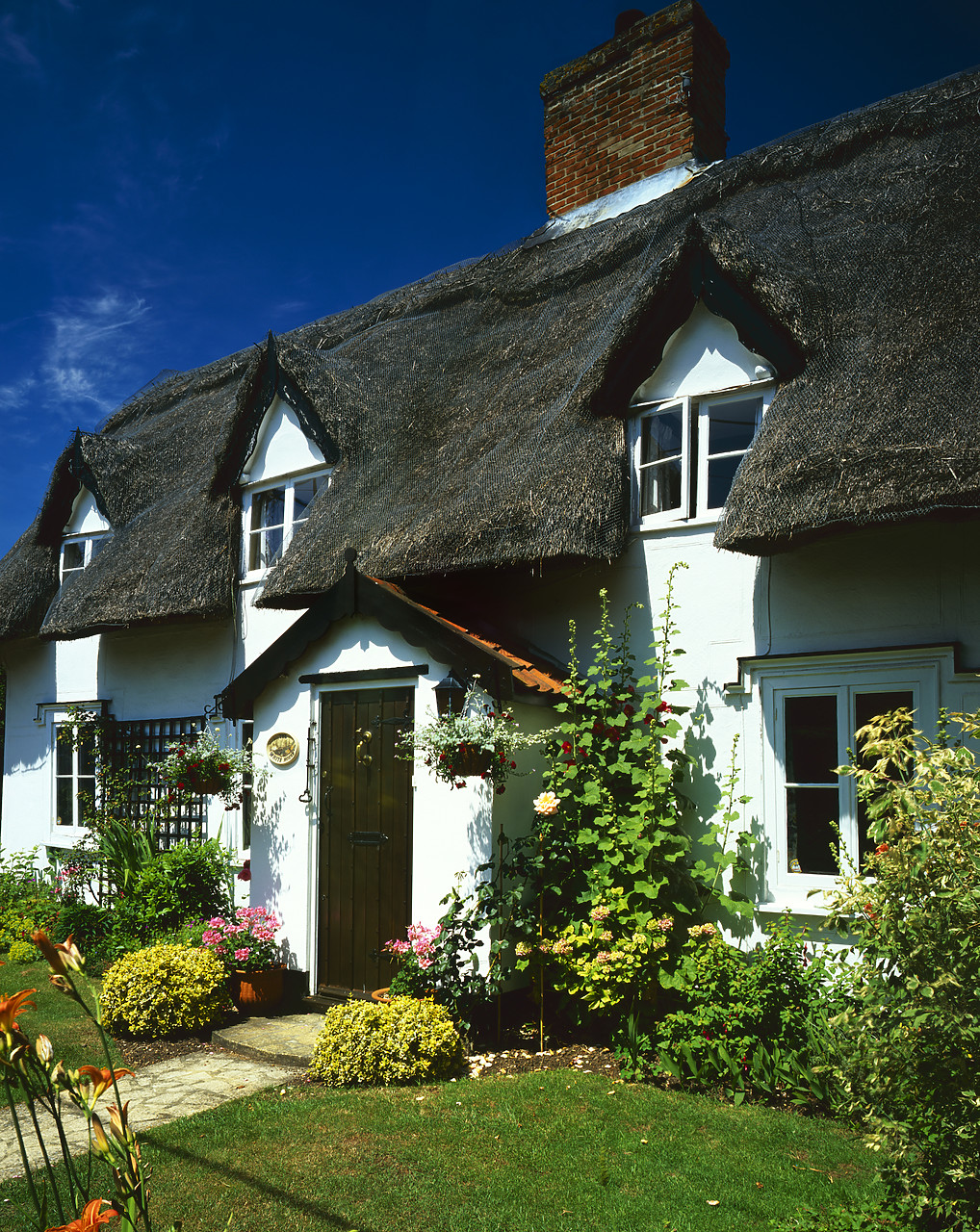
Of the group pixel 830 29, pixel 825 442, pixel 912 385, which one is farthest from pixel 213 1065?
pixel 830 29

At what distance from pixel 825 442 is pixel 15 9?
23.0 ft

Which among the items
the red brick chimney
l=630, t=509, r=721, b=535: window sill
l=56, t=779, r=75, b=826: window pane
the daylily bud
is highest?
the red brick chimney

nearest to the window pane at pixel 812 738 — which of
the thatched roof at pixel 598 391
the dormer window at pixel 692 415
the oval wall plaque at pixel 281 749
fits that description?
the thatched roof at pixel 598 391

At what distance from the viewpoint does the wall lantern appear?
632cm

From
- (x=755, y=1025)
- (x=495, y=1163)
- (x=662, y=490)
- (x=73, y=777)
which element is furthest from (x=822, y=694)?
(x=73, y=777)

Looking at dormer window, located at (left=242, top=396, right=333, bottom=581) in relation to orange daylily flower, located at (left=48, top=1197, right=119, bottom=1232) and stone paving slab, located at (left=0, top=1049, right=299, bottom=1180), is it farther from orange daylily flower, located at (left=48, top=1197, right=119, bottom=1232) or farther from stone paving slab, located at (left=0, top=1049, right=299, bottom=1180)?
orange daylily flower, located at (left=48, top=1197, right=119, bottom=1232)

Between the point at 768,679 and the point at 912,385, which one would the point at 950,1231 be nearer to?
the point at 768,679

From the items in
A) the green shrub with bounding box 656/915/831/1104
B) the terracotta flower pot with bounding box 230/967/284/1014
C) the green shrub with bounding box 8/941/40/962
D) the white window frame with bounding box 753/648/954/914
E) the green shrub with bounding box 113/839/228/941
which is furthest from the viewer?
the green shrub with bounding box 8/941/40/962

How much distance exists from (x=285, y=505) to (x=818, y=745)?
5964 mm

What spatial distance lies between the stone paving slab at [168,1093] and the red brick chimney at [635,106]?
921 cm

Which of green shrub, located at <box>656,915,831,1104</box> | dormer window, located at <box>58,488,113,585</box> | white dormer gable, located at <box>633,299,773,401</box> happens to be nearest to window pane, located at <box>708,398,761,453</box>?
white dormer gable, located at <box>633,299,773,401</box>

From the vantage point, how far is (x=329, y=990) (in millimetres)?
7051

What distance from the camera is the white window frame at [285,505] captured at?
30.8ft

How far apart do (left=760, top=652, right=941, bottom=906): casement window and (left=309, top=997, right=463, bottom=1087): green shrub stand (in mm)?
2282
